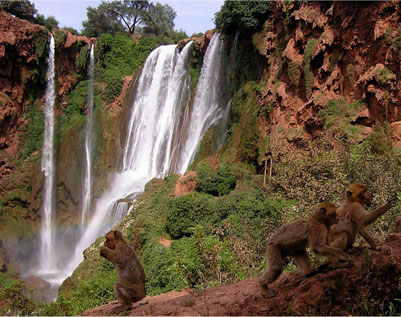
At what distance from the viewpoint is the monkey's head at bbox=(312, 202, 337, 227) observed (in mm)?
4383

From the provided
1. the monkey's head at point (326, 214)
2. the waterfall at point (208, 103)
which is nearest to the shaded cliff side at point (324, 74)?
the waterfall at point (208, 103)

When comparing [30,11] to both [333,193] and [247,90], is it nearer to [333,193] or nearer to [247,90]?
[247,90]

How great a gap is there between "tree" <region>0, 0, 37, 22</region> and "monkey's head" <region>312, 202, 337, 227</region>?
111ft

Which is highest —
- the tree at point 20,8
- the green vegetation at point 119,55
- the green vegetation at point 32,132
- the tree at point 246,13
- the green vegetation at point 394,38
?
the tree at point 20,8

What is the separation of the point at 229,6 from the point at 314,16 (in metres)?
6.64

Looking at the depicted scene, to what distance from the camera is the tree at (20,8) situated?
31.6m

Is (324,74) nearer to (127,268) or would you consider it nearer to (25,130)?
(127,268)

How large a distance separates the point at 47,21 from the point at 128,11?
28.3ft

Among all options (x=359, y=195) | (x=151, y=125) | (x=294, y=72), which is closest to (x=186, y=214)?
(x=294, y=72)

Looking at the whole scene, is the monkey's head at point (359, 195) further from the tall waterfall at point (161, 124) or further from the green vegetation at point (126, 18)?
the green vegetation at point (126, 18)

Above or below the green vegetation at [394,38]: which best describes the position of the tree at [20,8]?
above

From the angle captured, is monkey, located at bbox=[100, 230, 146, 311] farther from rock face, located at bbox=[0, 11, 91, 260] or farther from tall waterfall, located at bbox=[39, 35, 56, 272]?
rock face, located at bbox=[0, 11, 91, 260]

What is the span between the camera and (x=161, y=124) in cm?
2822

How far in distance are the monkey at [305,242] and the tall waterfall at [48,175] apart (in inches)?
924
